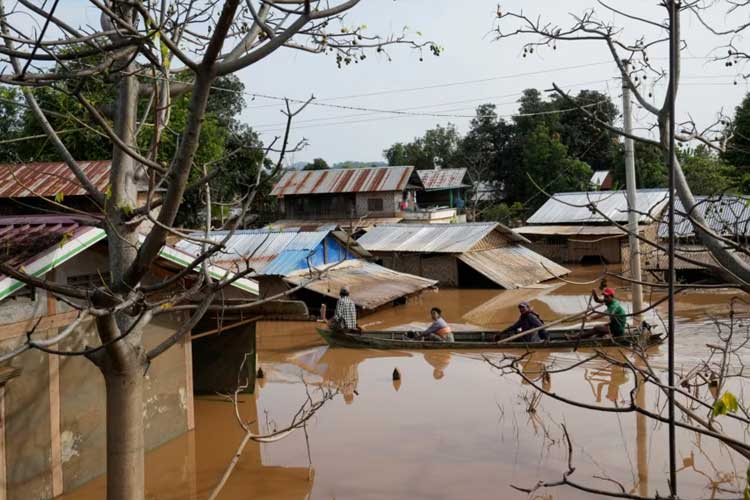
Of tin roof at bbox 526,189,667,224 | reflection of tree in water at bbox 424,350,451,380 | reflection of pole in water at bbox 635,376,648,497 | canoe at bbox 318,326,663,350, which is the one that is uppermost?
tin roof at bbox 526,189,667,224

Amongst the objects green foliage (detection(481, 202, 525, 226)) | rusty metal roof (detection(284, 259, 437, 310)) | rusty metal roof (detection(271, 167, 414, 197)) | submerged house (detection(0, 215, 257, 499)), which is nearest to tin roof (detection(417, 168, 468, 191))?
green foliage (detection(481, 202, 525, 226))

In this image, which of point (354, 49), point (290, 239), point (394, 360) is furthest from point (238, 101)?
point (354, 49)

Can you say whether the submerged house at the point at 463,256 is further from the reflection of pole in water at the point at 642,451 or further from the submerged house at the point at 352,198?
the reflection of pole in water at the point at 642,451

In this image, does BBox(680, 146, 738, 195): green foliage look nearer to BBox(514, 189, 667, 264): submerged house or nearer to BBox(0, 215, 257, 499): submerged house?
BBox(514, 189, 667, 264): submerged house

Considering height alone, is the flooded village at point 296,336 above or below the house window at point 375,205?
below

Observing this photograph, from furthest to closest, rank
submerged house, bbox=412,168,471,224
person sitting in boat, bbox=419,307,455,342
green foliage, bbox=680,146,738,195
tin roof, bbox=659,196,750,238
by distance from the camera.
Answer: submerged house, bbox=412,168,471,224 < green foliage, bbox=680,146,738,195 < person sitting in boat, bbox=419,307,455,342 < tin roof, bbox=659,196,750,238

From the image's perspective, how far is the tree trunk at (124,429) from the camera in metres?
4.74

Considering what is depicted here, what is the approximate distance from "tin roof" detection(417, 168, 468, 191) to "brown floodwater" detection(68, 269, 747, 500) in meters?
27.5

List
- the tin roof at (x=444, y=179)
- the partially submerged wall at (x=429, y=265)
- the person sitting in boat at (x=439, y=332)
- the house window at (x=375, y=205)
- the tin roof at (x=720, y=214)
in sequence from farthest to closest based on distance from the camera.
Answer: the tin roof at (x=444, y=179) → the house window at (x=375, y=205) → the partially submerged wall at (x=429, y=265) → the person sitting in boat at (x=439, y=332) → the tin roof at (x=720, y=214)

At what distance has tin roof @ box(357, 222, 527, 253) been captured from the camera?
2442cm

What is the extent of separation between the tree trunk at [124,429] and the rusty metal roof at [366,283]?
43.2 feet

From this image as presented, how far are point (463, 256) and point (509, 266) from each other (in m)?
1.83

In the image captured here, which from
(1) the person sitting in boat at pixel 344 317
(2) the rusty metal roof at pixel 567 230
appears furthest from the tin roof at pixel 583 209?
(1) the person sitting in boat at pixel 344 317

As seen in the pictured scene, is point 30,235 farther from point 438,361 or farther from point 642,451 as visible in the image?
point 438,361
